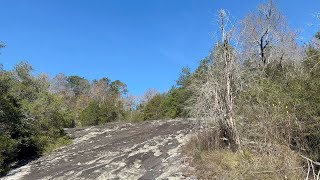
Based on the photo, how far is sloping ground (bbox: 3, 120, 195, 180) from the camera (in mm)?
12102

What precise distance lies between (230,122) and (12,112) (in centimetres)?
893

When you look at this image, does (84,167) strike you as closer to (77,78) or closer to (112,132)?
(112,132)

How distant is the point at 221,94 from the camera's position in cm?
1270

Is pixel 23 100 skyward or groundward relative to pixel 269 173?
skyward

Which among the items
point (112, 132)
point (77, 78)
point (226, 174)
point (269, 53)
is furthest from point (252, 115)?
point (77, 78)

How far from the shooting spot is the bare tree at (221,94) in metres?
12.5

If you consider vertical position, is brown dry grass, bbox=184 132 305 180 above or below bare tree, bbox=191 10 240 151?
below

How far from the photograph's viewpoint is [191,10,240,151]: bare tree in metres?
12.5

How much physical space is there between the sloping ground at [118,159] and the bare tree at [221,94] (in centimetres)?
177

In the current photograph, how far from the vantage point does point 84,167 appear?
13.3m

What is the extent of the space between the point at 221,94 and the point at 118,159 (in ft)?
15.0

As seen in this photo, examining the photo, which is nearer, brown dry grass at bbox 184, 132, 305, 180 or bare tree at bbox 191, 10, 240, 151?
brown dry grass at bbox 184, 132, 305, 180

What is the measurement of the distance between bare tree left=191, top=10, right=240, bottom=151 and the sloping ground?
5.81ft

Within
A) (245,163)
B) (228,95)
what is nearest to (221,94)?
(228,95)
